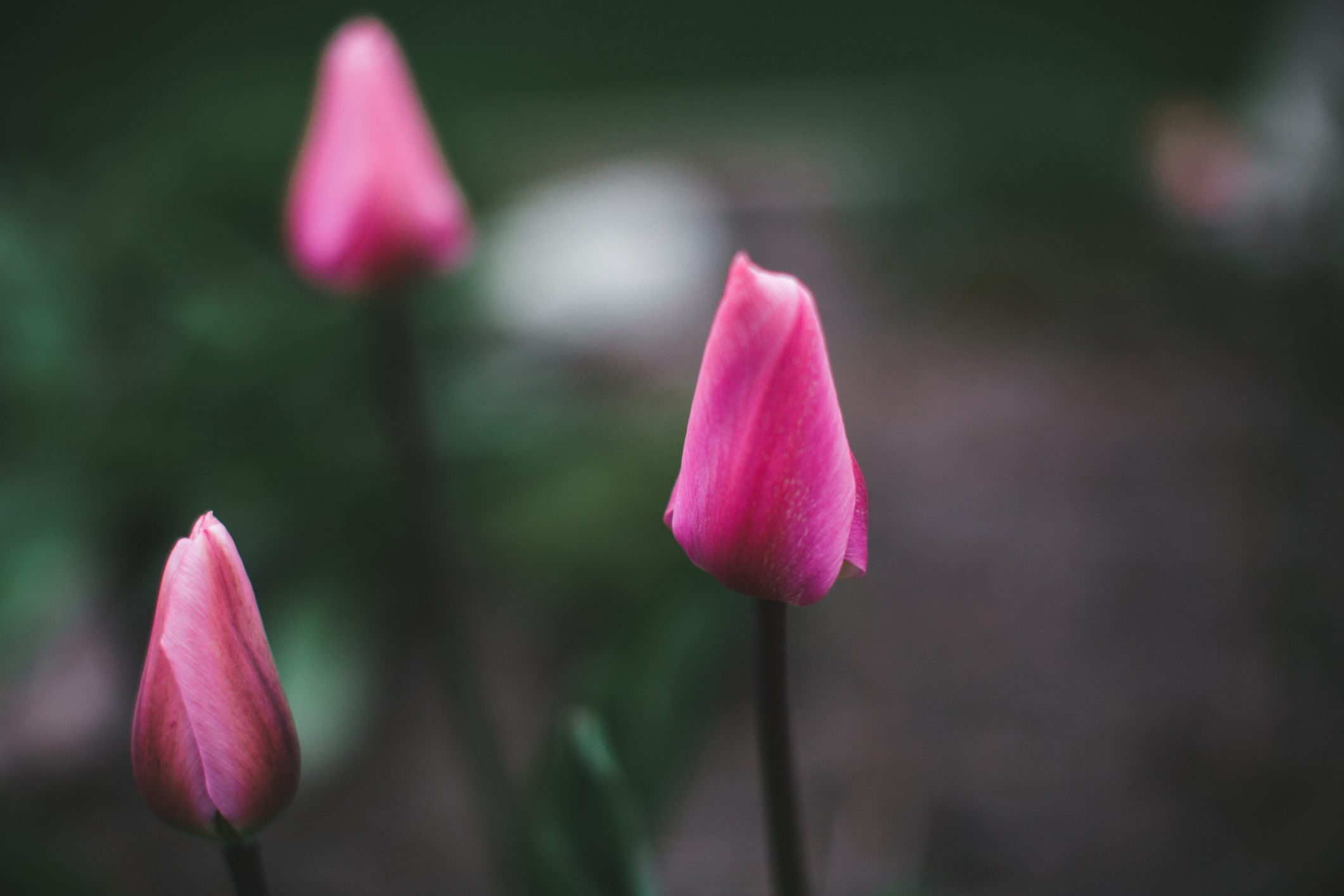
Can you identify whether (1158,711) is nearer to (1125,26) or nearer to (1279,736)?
(1279,736)

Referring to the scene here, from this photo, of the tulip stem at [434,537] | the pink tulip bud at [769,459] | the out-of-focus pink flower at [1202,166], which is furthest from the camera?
the out-of-focus pink flower at [1202,166]

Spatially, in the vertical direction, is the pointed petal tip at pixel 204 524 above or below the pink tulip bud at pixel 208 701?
above

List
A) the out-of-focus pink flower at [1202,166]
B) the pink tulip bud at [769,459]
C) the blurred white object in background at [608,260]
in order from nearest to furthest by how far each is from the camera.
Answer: the pink tulip bud at [769,459] < the out-of-focus pink flower at [1202,166] < the blurred white object in background at [608,260]

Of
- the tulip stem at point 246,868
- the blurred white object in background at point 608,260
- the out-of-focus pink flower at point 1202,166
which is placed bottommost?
the tulip stem at point 246,868

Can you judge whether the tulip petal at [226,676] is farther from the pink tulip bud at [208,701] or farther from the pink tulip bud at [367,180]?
the pink tulip bud at [367,180]

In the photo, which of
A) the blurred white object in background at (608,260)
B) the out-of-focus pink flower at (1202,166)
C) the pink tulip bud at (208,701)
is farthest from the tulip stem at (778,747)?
the blurred white object in background at (608,260)

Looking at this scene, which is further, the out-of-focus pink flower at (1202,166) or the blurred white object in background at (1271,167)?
the out-of-focus pink flower at (1202,166)

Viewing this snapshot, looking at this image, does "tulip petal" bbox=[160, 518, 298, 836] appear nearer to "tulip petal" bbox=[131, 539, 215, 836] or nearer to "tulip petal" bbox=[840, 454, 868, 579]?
"tulip petal" bbox=[131, 539, 215, 836]
